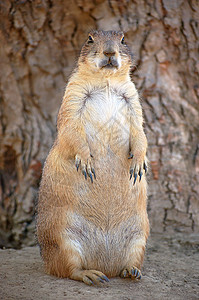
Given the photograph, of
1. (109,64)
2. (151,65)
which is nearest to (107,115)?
(109,64)

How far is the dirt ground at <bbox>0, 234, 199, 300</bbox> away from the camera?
3934 millimetres

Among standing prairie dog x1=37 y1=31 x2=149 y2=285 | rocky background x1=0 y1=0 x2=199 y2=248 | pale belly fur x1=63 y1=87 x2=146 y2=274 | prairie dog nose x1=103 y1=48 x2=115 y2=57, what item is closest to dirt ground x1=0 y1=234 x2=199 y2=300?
standing prairie dog x1=37 y1=31 x2=149 y2=285

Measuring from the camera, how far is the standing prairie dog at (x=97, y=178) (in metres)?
4.49

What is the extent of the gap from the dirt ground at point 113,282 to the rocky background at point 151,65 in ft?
3.20

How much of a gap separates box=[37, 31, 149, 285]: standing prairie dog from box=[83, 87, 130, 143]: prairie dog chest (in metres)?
0.01

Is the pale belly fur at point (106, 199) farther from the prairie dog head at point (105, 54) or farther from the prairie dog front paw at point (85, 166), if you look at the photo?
the prairie dog head at point (105, 54)

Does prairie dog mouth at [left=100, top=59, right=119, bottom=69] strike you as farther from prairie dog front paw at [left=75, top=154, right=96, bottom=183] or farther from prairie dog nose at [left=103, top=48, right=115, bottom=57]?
prairie dog front paw at [left=75, top=154, right=96, bottom=183]

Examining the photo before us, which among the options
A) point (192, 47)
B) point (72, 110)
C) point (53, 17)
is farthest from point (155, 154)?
point (53, 17)

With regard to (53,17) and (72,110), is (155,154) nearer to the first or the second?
(72,110)

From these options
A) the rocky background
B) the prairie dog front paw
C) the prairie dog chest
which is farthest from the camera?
the rocky background

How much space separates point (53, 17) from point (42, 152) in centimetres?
209

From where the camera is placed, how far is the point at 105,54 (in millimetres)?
4562

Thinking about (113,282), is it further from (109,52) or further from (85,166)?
(109,52)

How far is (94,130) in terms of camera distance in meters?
4.66
